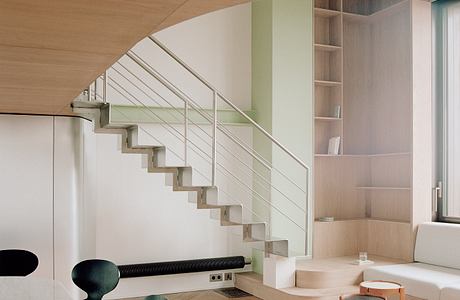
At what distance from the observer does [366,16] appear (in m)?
7.32

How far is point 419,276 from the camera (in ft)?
17.5

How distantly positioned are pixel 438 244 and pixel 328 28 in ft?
10.5

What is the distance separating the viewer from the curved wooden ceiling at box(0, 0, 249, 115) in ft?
6.38

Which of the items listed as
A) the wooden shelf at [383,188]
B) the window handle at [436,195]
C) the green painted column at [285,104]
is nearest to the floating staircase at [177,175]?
the green painted column at [285,104]

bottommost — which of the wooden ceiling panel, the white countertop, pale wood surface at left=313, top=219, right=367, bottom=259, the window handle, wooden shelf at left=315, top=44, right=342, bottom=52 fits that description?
pale wood surface at left=313, top=219, right=367, bottom=259

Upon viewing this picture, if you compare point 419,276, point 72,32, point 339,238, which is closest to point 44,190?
point 72,32

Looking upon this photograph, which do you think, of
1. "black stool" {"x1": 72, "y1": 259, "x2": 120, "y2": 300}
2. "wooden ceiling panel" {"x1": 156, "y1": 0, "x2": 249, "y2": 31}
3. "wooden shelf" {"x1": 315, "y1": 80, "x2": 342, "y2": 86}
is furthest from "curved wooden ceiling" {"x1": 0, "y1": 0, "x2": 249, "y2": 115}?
"wooden shelf" {"x1": 315, "y1": 80, "x2": 342, "y2": 86}

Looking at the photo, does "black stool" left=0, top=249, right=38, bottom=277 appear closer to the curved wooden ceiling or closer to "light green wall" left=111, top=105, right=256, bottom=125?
the curved wooden ceiling

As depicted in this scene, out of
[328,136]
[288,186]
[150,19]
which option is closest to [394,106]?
[328,136]

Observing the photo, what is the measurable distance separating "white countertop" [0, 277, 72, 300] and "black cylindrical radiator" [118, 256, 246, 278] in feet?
11.1

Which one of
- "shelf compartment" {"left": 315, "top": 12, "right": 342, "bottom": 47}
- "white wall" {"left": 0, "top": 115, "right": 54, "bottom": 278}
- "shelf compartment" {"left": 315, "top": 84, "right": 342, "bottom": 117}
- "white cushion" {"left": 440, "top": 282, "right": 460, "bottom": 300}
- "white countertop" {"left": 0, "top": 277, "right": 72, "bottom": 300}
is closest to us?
"white countertop" {"left": 0, "top": 277, "right": 72, "bottom": 300}

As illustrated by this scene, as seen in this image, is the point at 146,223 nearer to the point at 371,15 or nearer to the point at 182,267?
the point at 182,267

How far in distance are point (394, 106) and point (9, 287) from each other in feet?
18.4

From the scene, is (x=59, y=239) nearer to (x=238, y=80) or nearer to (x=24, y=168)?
(x=24, y=168)
